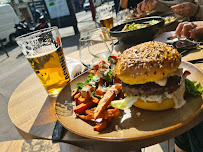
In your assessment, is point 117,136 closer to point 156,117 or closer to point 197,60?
point 156,117

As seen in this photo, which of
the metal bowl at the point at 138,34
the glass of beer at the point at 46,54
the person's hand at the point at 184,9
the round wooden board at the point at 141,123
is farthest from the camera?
the person's hand at the point at 184,9

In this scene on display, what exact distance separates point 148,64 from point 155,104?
0.25 metres

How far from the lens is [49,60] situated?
4.40 ft

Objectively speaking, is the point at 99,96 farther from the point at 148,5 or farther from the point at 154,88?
the point at 148,5

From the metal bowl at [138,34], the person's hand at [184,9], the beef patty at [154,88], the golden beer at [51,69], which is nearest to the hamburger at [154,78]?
the beef patty at [154,88]

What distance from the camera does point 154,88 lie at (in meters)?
1.05

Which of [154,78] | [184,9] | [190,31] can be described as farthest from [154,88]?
[184,9]

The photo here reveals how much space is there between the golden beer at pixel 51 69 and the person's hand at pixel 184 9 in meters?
2.03

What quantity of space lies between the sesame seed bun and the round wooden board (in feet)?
0.68

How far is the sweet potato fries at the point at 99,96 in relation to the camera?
983 mm

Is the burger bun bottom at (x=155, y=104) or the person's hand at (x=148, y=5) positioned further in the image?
the person's hand at (x=148, y=5)

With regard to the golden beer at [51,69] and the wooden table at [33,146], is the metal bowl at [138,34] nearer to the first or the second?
the golden beer at [51,69]

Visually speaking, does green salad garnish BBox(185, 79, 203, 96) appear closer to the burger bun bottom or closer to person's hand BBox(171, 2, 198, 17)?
the burger bun bottom

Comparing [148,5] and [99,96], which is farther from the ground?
[148,5]
